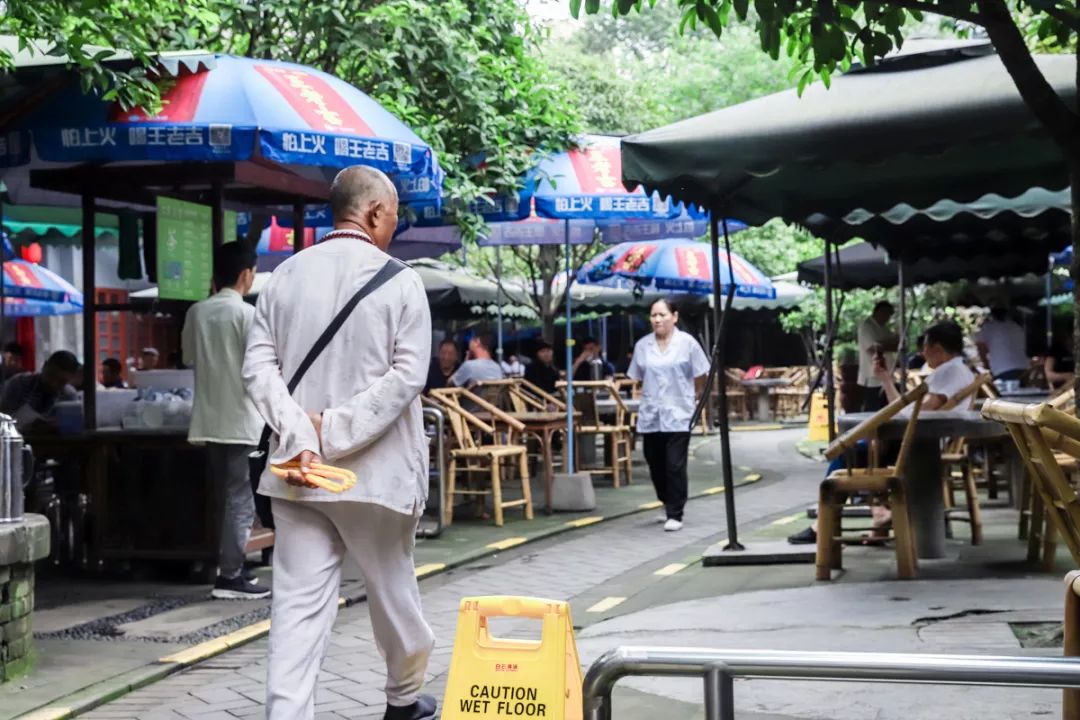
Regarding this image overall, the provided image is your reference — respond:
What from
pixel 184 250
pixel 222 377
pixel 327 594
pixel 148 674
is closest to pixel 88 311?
pixel 184 250

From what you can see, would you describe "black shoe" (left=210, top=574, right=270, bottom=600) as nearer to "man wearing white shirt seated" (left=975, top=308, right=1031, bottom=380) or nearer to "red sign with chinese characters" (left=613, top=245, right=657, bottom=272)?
"man wearing white shirt seated" (left=975, top=308, right=1031, bottom=380)

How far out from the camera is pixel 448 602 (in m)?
9.11

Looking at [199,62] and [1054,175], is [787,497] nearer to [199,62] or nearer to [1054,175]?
[1054,175]

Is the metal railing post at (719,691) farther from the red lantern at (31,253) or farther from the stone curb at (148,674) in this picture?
the red lantern at (31,253)

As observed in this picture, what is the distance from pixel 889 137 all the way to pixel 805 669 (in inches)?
236

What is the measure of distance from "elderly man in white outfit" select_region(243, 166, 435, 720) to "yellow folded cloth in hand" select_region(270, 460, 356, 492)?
0.03 meters

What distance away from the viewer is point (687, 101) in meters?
39.5

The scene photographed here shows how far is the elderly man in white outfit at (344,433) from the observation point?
16.7 ft

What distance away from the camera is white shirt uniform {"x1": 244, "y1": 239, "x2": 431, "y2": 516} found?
5113 millimetres

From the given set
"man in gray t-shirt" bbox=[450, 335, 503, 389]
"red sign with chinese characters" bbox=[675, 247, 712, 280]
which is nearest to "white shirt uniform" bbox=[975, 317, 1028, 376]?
"red sign with chinese characters" bbox=[675, 247, 712, 280]

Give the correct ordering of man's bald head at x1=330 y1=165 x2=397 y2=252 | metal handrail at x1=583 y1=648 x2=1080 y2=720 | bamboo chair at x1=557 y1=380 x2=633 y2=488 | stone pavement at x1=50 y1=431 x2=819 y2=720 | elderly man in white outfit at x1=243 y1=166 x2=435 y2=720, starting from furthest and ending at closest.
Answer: bamboo chair at x1=557 y1=380 x2=633 y2=488 → stone pavement at x1=50 y1=431 x2=819 y2=720 → man's bald head at x1=330 y1=165 x2=397 y2=252 → elderly man in white outfit at x1=243 y1=166 x2=435 y2=720 → metal handrail at x1=583 y1=648 x2=1080 y2=720

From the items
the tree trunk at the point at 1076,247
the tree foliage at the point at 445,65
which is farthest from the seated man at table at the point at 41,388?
the tree trunk at the point at 1076,247

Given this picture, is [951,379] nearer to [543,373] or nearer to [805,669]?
[805,669]

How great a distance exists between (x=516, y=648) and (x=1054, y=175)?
6.20 meters
